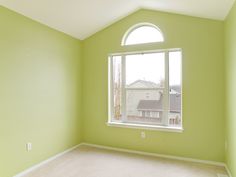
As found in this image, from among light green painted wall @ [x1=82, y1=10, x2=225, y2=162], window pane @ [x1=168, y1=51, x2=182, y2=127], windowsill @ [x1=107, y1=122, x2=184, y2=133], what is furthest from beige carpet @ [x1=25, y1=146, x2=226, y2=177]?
window pane @ [x1=168, y1=51, x2=182, y2=127]

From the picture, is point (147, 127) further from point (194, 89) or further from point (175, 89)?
point (194, 89)

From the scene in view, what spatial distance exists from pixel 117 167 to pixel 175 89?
6.08 ft

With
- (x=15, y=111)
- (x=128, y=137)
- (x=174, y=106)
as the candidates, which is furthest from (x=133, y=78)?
(x=15, y=111)

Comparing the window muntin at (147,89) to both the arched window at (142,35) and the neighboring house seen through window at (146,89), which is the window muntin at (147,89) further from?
the arched window at (142,35)

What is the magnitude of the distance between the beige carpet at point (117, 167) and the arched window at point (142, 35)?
2402mm

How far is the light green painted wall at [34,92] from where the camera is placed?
8.34 feet

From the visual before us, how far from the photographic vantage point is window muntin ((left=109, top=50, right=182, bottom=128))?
3510 millimetres

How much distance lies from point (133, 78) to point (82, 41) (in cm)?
157

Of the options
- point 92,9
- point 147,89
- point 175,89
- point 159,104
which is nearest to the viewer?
point 92,9

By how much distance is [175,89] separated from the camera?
3492 mm

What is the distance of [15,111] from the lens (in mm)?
2666

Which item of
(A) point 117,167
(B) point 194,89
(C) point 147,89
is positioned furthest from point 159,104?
(A) point 117,167

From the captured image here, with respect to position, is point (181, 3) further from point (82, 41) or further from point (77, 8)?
point (82, 41)

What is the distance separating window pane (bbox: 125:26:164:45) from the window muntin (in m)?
0.29
